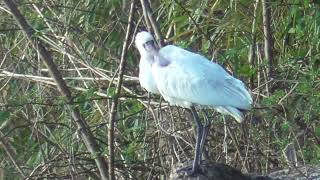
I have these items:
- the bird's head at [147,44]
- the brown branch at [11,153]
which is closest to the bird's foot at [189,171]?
the bird's head at [147,44]

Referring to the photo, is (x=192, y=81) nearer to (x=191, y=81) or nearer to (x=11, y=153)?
(x=191, y=81)

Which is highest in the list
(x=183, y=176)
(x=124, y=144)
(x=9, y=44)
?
(x=9, y=44)

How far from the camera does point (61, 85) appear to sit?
157 inches

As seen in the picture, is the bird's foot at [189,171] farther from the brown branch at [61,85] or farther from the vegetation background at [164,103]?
the brown branch at [61,85]

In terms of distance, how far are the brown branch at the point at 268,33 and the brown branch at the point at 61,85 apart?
910mm

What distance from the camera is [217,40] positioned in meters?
4.55

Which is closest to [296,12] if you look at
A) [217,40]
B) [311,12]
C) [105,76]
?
[311,12]

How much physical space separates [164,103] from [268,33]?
620mm

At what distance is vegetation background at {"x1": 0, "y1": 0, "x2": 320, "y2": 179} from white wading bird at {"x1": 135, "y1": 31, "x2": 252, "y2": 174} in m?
0.54

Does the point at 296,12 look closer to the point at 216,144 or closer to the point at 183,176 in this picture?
the point at 216,144

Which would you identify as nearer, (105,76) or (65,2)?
(105,76)

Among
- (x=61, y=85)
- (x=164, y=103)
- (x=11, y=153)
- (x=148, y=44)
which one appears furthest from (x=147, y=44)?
(x=11, y=153)

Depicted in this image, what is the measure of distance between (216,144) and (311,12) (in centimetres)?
81

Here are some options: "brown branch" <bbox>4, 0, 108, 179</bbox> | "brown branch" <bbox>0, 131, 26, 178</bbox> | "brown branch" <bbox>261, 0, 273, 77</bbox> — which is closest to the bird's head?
"brown branch" <bbox>4, 0, 108, 179</bbox>
